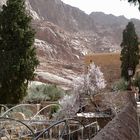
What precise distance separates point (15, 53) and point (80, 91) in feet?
20.9

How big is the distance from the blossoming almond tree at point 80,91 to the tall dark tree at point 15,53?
2.14m

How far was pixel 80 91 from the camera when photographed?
2284 cm

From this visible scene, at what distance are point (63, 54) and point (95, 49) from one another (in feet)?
50.1

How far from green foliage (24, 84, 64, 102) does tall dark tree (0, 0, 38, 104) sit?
5.85 meters

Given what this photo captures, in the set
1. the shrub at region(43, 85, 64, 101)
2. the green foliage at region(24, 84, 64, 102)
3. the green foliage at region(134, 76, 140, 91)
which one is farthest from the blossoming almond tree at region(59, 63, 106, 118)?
the green foliage at region(134, 76, 140, 91)

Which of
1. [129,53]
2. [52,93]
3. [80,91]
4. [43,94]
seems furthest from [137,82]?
[43,94]

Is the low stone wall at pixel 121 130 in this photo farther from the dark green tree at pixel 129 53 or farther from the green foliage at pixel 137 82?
the dark green tree at pixel 129 53

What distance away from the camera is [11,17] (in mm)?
18328

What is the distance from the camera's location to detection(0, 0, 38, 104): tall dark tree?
17.5 m

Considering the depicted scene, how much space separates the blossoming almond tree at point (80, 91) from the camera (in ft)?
53.4

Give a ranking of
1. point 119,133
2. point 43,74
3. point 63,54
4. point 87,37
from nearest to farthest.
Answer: point 119,133 < point 43,74 < point 63,54 < point 87,37

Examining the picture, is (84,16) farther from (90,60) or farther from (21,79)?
(21,79)

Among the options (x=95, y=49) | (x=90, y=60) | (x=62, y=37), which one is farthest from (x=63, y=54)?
(x=90, y=60)

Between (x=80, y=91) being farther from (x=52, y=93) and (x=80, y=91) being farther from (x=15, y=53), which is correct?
(x=15, y=53)
